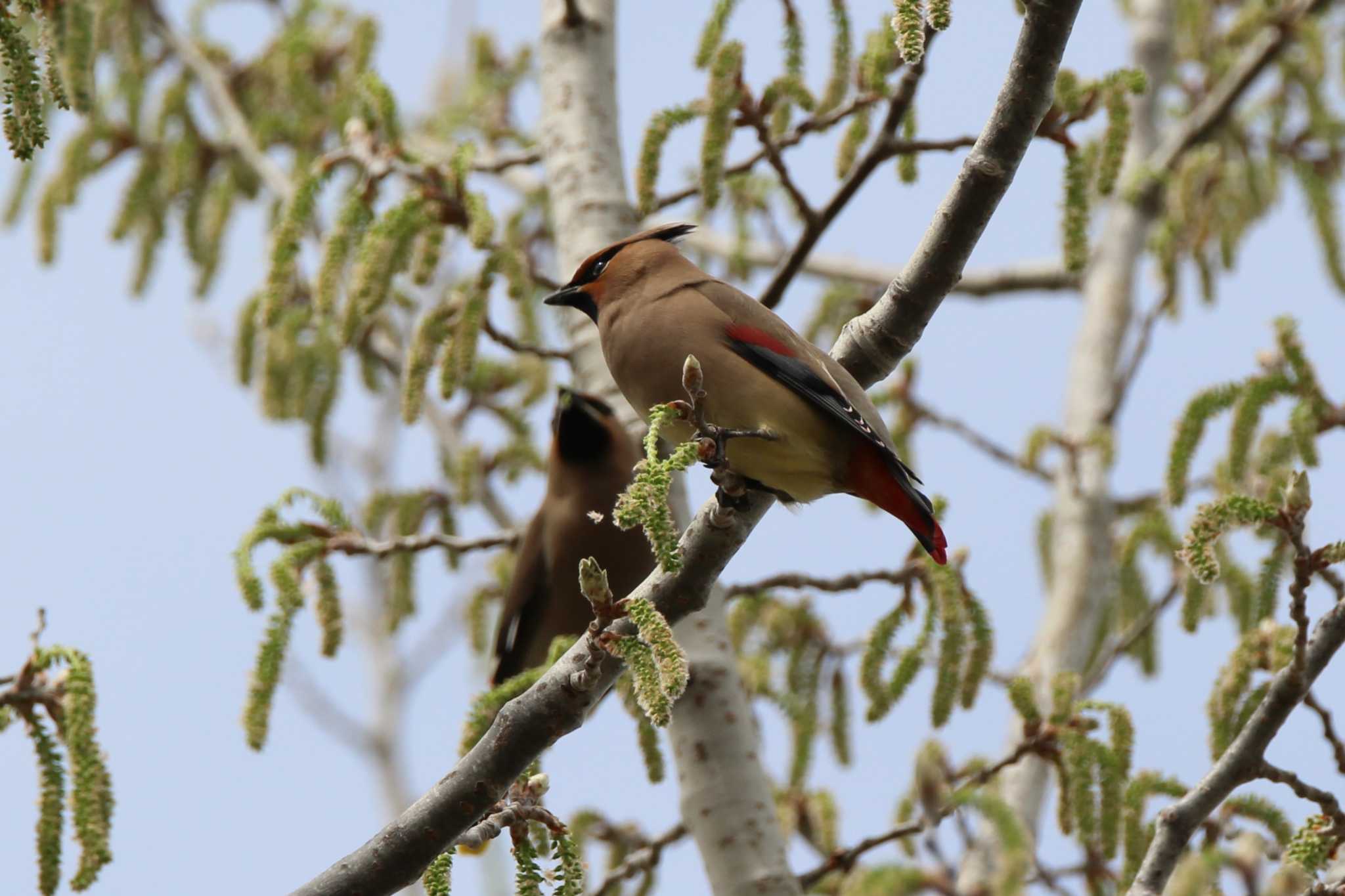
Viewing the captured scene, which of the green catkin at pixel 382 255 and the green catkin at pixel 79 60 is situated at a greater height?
the green catkin at pixel 79 60

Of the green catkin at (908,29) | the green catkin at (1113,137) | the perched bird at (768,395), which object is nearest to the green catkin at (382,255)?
the perched bird at (768,395)

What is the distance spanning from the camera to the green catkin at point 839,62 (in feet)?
12.9

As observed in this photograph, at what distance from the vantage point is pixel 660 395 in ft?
10.8

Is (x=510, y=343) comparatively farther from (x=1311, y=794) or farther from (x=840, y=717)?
(x=1311, y=794)

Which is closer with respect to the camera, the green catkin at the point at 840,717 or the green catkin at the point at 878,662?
the green catkin at the point at 878,662

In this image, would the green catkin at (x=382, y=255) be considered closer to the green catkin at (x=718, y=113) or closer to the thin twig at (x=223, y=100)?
the green catkin at (x=718, y=113)

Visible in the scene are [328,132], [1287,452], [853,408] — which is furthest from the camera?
[328,132]

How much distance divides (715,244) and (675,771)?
3428 millimetres

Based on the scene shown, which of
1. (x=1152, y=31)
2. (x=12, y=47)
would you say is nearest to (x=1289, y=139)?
(x=1152, y=31)

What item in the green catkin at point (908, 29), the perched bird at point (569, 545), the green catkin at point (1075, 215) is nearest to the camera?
the green catkin at point (908, 29)

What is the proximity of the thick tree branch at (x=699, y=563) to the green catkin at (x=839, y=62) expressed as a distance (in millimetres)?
1322

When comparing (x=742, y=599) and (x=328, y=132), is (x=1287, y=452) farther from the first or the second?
(x=328, y=132)

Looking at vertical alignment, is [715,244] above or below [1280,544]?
above

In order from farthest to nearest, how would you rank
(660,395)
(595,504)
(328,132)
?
(328,132) < (595,504) < (660,395)
